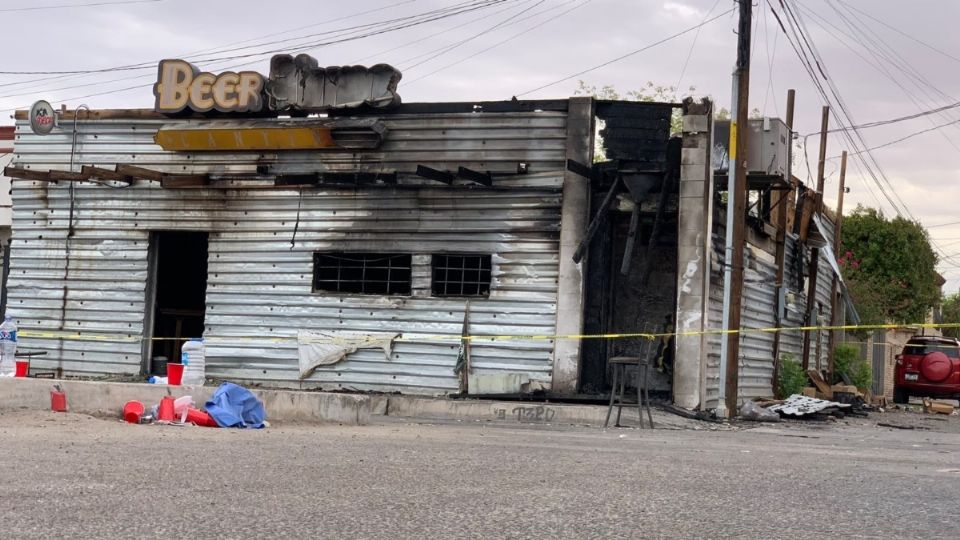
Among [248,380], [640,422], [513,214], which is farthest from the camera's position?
[248,380]

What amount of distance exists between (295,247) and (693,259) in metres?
7.01

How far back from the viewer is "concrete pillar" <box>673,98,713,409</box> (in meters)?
18.8

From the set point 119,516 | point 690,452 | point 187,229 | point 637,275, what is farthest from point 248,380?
point 119,516

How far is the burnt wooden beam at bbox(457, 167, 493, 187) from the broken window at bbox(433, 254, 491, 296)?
1278mm

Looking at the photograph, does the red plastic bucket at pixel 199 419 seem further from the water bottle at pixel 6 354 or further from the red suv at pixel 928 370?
the red suv at pixel 928 370

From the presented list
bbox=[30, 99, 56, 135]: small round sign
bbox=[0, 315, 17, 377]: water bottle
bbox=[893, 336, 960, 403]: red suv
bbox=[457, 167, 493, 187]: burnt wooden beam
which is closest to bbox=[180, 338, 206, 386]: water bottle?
bbox=[0, 315, 17, 377]: water bottle

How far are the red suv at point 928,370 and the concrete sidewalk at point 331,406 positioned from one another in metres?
14.8

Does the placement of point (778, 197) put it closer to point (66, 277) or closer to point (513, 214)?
point (513, 214)

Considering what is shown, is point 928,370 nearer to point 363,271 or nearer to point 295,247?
point 363,271

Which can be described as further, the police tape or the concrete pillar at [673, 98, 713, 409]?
the police tape

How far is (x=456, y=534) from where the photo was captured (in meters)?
6.09

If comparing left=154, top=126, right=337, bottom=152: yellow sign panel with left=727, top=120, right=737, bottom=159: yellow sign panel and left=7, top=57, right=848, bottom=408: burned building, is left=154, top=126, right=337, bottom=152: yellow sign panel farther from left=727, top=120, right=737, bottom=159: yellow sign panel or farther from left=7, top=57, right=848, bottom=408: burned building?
left=727, top=120, right=737, bottom=159: yellow sign panel

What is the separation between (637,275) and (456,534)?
15.4 metres

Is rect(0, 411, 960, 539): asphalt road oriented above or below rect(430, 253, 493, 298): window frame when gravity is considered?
below
